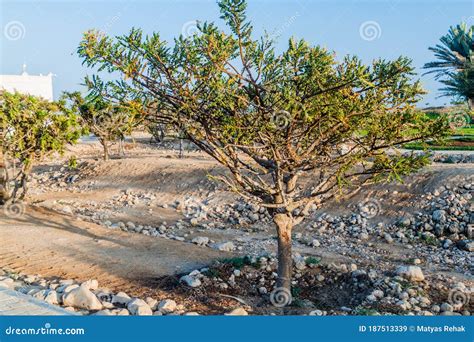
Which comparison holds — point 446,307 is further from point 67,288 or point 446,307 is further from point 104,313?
point 67,288

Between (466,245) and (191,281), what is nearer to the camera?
(191,281)

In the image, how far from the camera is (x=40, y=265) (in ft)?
33.4

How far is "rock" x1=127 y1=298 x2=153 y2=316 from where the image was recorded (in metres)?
7.23

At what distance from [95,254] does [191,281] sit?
9.30ft

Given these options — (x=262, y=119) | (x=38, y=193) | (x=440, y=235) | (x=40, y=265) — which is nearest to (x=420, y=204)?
(x=440, y=235)

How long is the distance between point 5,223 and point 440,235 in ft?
36.4

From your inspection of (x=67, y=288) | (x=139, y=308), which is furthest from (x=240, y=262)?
(x=67, y=288)

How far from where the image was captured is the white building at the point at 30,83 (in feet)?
142

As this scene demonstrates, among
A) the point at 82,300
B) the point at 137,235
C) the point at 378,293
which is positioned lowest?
the point at 378,293

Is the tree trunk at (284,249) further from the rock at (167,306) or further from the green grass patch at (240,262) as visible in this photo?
the rock at (167,306)

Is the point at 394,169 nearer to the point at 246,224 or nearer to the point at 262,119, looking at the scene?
the point at 262,119

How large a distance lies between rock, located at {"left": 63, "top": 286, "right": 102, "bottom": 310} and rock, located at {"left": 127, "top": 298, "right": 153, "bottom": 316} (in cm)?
46

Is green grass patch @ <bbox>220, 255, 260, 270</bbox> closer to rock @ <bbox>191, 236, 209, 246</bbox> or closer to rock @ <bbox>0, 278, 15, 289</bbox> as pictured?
rock @ <bbox>191, 236, 209, 246</bbox>

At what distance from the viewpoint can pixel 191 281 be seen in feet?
29.5
